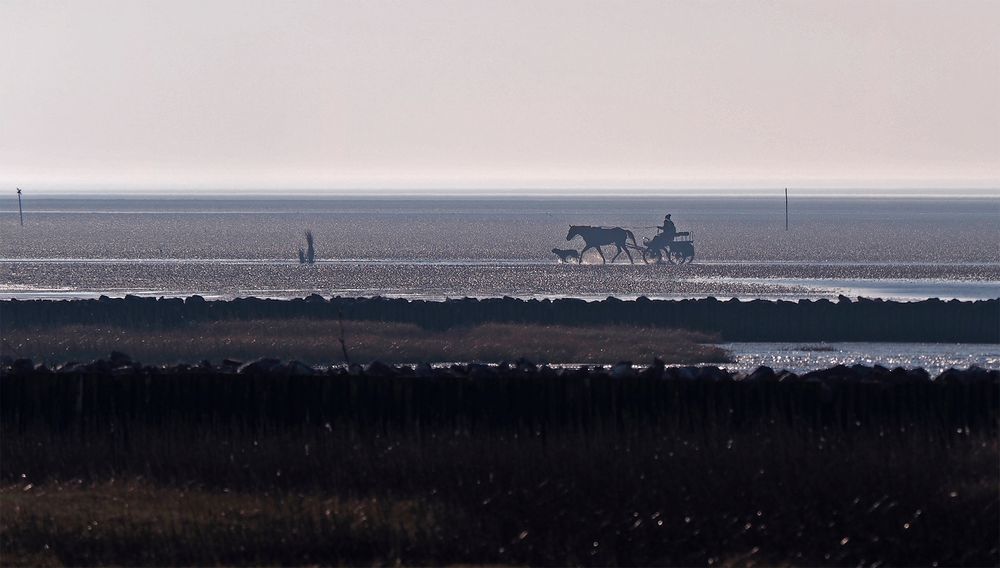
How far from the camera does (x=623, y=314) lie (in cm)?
3316

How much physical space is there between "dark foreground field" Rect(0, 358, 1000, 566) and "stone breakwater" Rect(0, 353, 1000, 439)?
22mm

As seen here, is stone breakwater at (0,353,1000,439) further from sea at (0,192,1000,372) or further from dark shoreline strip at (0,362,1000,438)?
sea at (0,192,1000,372)

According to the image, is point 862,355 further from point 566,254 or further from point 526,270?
point 566,254

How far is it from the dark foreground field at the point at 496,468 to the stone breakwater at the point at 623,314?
550 inches

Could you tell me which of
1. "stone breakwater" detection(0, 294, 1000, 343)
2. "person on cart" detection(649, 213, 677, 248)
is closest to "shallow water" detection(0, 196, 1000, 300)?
"person on cart" detection(649, 213, 677, 248)

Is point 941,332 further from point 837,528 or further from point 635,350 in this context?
point 837,528

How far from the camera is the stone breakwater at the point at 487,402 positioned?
15719 mm

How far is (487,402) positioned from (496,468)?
5.45 ft

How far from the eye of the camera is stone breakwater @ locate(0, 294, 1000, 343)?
1256 inches

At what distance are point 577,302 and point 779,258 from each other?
31.0m

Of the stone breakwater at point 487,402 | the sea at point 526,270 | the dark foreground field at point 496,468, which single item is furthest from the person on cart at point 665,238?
the stone breakwater at point 487,402

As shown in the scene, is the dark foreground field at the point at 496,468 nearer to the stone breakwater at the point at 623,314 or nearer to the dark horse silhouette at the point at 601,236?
the stone breakwater at the point at 623,314

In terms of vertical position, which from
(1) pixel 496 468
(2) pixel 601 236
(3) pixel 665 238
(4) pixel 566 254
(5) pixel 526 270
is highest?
(2) pixel 601 236

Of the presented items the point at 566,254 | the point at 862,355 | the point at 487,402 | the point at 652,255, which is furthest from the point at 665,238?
the point at 487,402
